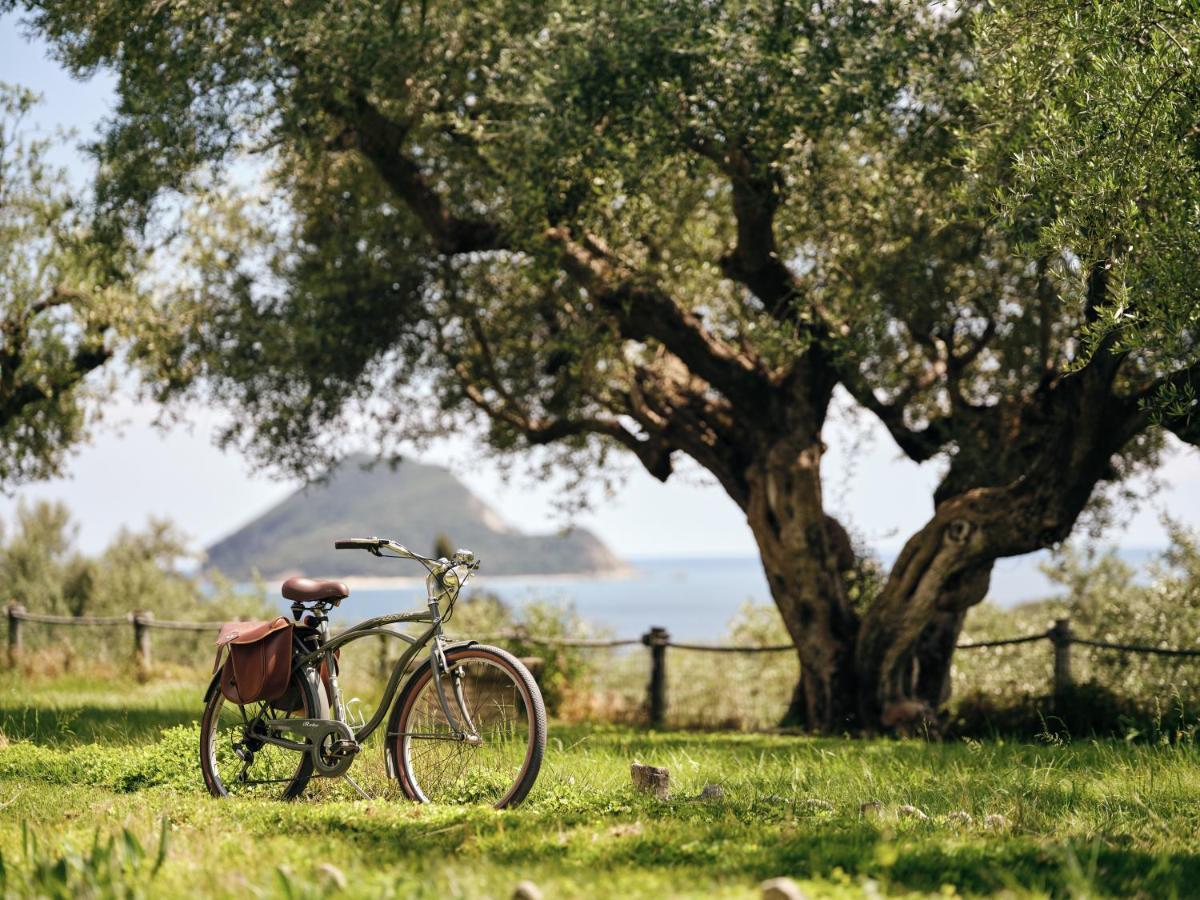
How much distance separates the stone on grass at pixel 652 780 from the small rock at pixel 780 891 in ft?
8.54

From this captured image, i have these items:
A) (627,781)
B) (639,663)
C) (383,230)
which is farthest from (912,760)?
(639,663)

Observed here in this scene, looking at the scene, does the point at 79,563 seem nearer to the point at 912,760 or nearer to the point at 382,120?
the point at 382,120

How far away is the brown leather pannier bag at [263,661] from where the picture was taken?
6652 mm

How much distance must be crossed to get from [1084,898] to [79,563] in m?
22.6

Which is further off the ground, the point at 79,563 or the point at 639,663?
the point at 79,563

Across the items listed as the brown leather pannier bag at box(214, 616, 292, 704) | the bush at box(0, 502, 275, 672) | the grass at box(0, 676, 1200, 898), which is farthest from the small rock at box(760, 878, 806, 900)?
the bush at box(0, 502, 275, 672)

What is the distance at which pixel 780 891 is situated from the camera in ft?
12.0

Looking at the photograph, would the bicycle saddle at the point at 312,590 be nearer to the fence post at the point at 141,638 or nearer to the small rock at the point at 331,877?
the small rock at the point at 331,877

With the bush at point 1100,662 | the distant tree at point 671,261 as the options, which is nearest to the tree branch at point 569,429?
the distant tree at point 671,261

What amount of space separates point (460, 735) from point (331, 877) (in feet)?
6.29

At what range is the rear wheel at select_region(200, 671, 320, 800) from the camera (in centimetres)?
662

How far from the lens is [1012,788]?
684cm

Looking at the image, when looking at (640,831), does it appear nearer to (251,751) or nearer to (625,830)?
(625,830)

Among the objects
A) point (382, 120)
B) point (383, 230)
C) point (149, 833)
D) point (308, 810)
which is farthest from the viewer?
point (383, 230)
